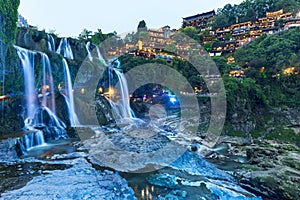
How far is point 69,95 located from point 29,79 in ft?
13.0

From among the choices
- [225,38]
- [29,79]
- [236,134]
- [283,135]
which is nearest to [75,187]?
[29,79]

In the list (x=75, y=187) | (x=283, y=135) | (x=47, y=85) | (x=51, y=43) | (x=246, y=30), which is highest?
(x=246, y=30)

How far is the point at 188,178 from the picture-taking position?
29.1ft

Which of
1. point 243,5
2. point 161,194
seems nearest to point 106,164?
point 161,194

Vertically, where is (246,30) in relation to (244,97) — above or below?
above

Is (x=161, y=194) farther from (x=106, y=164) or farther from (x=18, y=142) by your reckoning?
(x=18, y=142)

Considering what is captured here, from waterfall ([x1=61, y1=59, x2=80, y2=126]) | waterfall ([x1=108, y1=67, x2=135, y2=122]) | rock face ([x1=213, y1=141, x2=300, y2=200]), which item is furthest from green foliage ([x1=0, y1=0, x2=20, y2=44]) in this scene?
rock face ([x1=213, y1=141, x2=300, y2=200])

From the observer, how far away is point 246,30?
2034 inches

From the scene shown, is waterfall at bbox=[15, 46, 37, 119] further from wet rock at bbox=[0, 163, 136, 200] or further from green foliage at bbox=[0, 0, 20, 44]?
wet rock at bbox=[0, 163, 136, 200]

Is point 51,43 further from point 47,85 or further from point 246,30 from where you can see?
point 246,30

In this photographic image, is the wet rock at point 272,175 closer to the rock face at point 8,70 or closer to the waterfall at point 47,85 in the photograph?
the rock face at point 8,70

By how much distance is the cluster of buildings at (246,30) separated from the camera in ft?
149

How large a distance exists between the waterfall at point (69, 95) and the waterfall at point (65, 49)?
7.69m

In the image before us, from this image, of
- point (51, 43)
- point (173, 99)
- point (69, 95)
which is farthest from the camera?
point (173, 99)
